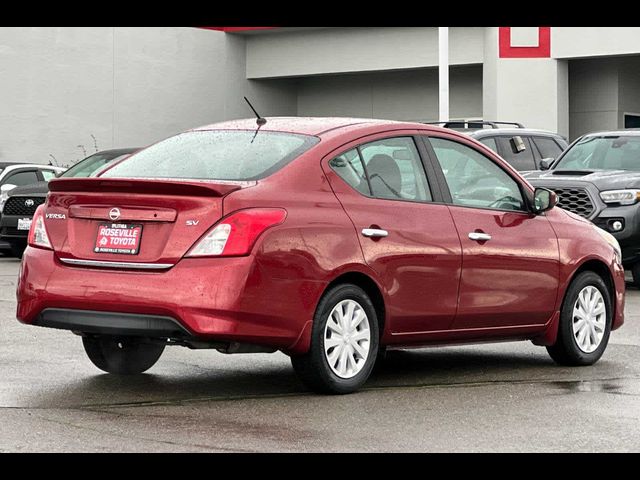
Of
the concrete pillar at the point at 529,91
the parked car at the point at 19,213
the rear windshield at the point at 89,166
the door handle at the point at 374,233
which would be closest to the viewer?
the door handle at the point at 374,233

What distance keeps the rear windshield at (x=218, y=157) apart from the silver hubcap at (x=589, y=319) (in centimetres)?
254

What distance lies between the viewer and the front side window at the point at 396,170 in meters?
8.71

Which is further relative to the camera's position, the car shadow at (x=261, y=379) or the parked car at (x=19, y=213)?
the parked car at (x=19, y=213)

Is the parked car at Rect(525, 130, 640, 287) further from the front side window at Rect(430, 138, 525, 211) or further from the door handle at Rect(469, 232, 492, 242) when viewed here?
the door handle at Rect(469, 232, 492, 242)

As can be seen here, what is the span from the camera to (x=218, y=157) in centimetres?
847

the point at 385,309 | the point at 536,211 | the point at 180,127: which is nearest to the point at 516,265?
the point at 536,211

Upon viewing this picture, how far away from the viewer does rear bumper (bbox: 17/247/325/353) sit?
25.1 ft

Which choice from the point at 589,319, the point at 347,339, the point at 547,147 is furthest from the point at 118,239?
the point at 547,147

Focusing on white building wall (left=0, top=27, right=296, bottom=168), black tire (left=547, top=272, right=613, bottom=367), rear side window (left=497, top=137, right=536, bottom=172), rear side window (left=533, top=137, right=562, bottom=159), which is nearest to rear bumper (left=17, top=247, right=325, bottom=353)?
black tire (left=547, top=272, right=613, bottom=367)

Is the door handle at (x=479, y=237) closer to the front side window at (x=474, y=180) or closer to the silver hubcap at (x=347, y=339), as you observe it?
the front side window at (x=474, y=180)

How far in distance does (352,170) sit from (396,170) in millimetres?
396

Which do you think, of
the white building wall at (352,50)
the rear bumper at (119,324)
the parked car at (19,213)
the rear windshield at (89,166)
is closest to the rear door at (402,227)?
the rear bumper at (119,324)

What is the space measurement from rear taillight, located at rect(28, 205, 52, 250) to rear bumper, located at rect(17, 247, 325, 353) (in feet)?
0.73

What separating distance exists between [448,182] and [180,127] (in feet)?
105
